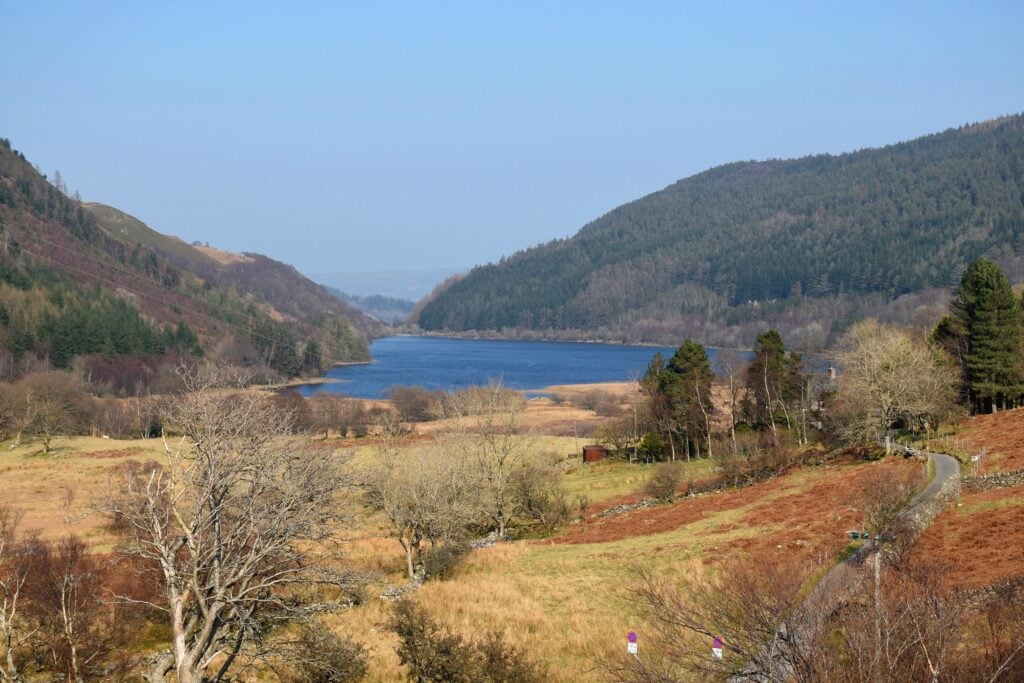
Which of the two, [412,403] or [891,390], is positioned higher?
[891,390]

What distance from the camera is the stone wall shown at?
3300cm

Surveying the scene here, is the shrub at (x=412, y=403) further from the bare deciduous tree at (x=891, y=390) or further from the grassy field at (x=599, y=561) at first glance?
the bare deciduous tree at (x=891, y=390)

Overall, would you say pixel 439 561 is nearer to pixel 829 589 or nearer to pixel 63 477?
pixel 829 589

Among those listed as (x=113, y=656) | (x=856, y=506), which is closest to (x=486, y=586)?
(x=113, y=656)

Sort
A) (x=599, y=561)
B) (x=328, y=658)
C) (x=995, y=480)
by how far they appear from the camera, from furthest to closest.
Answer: (x=599, y=561) → (x=995, y=480) → (x=328, y=658)

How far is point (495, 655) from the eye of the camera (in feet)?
62.2

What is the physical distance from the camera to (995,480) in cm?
3347

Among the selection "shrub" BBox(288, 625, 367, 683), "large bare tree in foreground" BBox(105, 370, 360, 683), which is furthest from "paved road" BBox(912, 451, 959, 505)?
"large bare tree in foreground" BBox(105, 370, 360, 683)

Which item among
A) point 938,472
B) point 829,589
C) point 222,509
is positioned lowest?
point 938,472

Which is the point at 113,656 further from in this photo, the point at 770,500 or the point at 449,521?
the point at 770,500

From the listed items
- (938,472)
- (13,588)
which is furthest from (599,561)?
(13,588)

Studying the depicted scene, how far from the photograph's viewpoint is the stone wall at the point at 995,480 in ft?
108

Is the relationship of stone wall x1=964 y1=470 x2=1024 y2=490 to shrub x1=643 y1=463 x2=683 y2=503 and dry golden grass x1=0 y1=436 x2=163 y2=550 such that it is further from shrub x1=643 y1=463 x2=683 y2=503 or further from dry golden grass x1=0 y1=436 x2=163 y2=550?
dry golden grass x1=0 y1=436 x2=163 y2=550

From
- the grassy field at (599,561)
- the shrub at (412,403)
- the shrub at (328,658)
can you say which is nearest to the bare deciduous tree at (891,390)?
the grassy field at (599,561)
